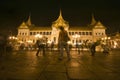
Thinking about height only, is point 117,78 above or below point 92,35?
below

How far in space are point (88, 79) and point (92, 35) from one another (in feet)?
265

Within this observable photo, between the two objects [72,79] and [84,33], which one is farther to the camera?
[84,33]

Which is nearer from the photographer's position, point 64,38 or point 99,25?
point 64,38

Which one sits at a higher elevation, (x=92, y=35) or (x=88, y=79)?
(x=92, y=35)

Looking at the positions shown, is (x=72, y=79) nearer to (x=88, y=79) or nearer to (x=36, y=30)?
(x=88, y=79)

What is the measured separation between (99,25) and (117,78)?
270ft

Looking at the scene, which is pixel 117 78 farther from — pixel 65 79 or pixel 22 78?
pixel 22 78

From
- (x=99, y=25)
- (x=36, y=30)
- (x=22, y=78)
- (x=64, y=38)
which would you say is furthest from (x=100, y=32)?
(x=22, y=78)

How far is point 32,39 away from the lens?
80.1 meters

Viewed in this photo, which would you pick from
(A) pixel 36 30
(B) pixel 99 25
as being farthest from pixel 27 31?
(B) pixel 99 25

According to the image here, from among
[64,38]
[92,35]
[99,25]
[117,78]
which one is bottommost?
[117,78]

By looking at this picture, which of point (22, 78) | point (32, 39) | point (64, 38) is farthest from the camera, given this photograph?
point (32, 39)

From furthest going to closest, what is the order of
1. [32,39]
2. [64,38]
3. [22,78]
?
[32,39]
[64,38]
[22,78]

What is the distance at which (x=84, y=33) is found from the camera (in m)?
83.3
